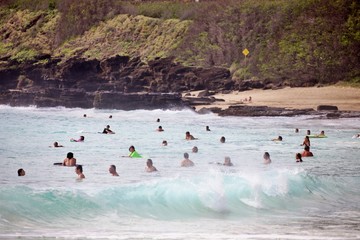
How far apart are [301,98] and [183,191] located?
2478cm

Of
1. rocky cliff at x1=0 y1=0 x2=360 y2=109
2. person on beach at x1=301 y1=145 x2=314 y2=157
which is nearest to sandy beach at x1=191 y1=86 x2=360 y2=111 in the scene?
rocky cliff at x1=0 y1=0 x2=360 y2=109

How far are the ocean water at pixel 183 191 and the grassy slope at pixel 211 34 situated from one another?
16.2 m

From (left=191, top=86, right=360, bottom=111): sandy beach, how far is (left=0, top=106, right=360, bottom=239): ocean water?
25.1 ft

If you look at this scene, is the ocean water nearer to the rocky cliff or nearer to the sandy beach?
the sandy beach

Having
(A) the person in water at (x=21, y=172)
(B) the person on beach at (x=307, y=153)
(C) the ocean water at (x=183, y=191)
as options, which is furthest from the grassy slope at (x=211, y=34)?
A: (A) the person in water at (x=21, y=172)

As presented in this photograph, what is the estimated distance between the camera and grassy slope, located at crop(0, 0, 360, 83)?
48.6 metres

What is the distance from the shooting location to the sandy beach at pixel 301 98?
1598 inches

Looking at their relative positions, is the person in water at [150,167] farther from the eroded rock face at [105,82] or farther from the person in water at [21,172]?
the eroded rock face at [105,82]

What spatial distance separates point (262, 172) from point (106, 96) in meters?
30.4

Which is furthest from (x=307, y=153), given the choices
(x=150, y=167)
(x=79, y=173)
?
(x=79, y=173)

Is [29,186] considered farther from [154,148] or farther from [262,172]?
[154,148]

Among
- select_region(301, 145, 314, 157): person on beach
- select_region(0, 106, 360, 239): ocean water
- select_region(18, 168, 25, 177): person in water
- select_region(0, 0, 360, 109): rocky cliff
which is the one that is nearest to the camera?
select_region(0, 106, 360, 239): ocean water

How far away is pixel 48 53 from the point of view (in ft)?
218

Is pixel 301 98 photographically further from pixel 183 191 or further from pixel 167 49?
pixel 183 191
